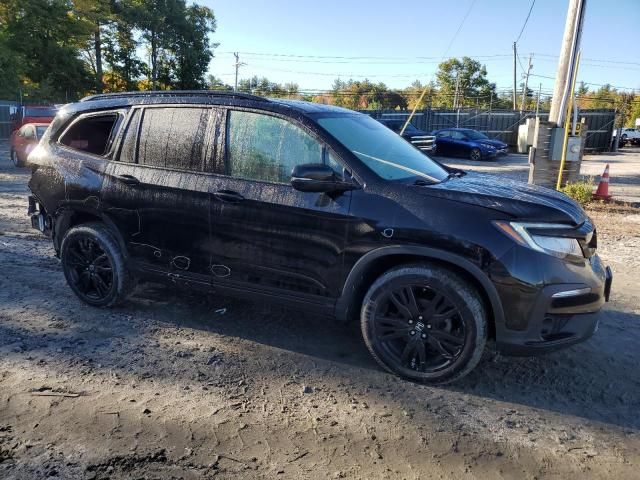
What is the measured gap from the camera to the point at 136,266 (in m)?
4.49

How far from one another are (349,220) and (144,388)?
1.73m

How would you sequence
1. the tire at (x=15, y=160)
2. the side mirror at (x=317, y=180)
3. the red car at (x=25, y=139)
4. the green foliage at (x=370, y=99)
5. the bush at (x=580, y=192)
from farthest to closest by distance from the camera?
1. the green foliage at (x=370, y=99)
2. the tire at (x=15, y=160)
3. the red car at (x=25, y=139)
4. the bush at (x=580, y=192)
5. the side mirror at (x=317, y=180)

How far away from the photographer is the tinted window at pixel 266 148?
12.4ft

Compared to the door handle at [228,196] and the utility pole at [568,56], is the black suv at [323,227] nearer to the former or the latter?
the door handle at [228,196]

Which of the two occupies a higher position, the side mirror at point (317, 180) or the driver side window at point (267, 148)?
the driver side window at point (267, 148)

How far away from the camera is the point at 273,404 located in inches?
128

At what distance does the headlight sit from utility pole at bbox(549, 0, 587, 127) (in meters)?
8.90

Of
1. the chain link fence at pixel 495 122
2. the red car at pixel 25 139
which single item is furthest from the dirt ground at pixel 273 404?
the chain link fence at pixel 495 122

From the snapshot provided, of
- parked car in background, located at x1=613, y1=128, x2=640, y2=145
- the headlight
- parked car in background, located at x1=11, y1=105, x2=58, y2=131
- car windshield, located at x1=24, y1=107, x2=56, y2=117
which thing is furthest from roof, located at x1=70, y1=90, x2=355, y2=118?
parked car in background, located at x1=613, y1=128, x2=640, y2=145

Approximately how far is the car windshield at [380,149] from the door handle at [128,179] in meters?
1.63

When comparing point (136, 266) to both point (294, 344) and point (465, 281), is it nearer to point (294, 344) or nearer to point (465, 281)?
point (294, 344)

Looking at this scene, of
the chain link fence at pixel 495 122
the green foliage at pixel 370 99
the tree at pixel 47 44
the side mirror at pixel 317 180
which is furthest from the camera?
the green foliage at pixel 370 99

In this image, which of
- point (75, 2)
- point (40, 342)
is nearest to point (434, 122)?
point (75, 2)

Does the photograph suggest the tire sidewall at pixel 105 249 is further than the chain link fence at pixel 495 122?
No
